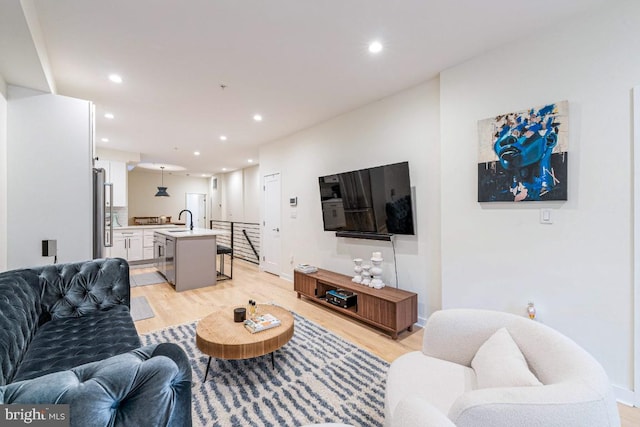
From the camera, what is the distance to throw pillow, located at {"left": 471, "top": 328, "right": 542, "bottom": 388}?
3.53ft

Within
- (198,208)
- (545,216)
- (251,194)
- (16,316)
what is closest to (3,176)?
(16,316)

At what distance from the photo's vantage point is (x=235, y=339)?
80.2 inches

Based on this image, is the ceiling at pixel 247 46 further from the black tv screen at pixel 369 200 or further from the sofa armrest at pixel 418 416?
the sofa armrest at pixel 418 416

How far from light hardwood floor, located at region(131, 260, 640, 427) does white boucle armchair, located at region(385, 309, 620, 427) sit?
1.00 metres

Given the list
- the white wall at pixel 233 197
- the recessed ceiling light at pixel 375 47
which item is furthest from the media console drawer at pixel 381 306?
the white wall at pixel 233 197

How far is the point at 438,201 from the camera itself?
9.66 feet

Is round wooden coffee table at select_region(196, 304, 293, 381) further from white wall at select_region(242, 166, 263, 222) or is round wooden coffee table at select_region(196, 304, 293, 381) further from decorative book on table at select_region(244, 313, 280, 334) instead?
white wall at select_region(242, 166, 263, 222)

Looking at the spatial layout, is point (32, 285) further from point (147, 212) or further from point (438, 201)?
point (147, 212)

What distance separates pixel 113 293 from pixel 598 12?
14.2ft

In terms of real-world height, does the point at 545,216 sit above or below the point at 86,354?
above

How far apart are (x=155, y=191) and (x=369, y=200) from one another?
8306 millimetres

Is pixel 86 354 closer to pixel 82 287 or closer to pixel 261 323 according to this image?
pixel 82 287

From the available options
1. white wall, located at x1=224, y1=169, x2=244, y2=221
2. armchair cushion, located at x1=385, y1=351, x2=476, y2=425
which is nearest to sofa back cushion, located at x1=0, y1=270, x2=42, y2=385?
armchair cushion, located at x1=385, y1=351, x2=476, y2=425

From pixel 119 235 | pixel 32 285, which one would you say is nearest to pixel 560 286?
pixel 32 285
